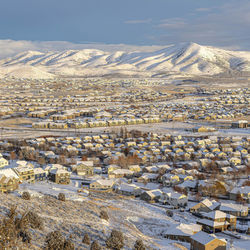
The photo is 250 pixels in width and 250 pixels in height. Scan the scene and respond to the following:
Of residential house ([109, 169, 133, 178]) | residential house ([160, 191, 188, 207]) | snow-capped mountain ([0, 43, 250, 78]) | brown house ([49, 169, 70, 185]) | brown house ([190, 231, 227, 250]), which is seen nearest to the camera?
brown house ([190, 231, 227, 250])

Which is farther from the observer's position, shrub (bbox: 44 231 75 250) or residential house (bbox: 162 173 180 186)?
residential house (bbox: 162 173 180 186)

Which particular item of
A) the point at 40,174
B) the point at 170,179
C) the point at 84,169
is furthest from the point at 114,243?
the point at 84,169

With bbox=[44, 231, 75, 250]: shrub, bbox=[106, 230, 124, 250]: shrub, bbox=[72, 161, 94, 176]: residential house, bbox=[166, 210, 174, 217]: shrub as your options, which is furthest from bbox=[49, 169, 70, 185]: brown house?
bbox=[44, 231, 75, 250]: shrub

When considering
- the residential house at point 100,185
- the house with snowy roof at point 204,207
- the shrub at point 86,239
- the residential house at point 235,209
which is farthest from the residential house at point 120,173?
the shrub at point 86,239

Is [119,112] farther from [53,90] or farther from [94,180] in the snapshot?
[53,90]

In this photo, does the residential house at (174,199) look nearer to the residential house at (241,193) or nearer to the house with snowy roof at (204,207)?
the house with snowy roof at (204,207)

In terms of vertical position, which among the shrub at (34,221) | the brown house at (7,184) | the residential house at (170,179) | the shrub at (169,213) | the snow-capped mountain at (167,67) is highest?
the snow-capped mountain at (167,67)

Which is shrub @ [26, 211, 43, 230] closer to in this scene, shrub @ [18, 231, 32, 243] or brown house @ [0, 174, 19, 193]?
shrub @ [18, 231, 32, 243]

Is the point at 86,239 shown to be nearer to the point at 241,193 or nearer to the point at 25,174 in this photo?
the point at 25,174

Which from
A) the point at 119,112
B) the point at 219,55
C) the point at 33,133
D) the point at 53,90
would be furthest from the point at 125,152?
the point at 219,55
